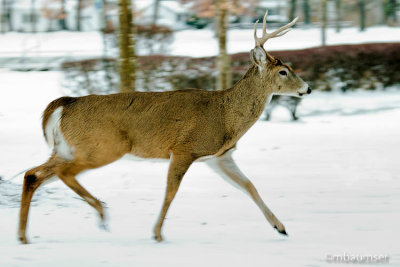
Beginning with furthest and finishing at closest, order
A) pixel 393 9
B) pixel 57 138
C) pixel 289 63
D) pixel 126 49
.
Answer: pixel 393 9 → pixel 289 63 → pixel 126 49 → pixel 57 138

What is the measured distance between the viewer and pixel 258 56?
584 cm

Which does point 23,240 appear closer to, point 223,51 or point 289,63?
point 223,51

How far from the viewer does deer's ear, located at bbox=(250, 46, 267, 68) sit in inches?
228

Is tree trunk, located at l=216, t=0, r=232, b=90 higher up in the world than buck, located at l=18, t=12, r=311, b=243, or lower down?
lower down

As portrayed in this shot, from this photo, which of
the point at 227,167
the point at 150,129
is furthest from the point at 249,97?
the point at 150,129

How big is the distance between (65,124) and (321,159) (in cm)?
580

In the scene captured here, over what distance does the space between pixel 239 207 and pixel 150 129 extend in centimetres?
198

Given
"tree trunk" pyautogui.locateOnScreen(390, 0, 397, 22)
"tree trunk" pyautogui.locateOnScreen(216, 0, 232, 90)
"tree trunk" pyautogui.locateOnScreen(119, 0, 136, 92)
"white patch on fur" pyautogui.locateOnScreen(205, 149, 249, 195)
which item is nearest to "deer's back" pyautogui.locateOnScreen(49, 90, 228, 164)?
"white patch on fur" pyautogui.locateOnScreen(205, 149, 249, 195)

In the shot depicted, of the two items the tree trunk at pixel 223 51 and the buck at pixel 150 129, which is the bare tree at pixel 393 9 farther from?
the buck at pixel 150 129

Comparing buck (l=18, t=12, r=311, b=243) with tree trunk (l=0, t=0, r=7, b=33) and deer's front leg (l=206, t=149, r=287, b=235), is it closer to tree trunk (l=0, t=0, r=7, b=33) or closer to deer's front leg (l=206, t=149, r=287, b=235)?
deer's front leg (l=206, t=149, r=287, b=235)

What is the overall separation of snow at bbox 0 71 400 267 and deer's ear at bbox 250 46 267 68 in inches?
55.4

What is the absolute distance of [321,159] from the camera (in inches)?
422

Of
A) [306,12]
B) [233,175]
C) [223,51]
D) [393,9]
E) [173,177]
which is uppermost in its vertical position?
[173,177]

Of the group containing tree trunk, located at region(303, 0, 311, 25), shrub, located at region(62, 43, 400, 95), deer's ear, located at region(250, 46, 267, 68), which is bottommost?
tree trunk, located at region(303, 0, 311, 25)
